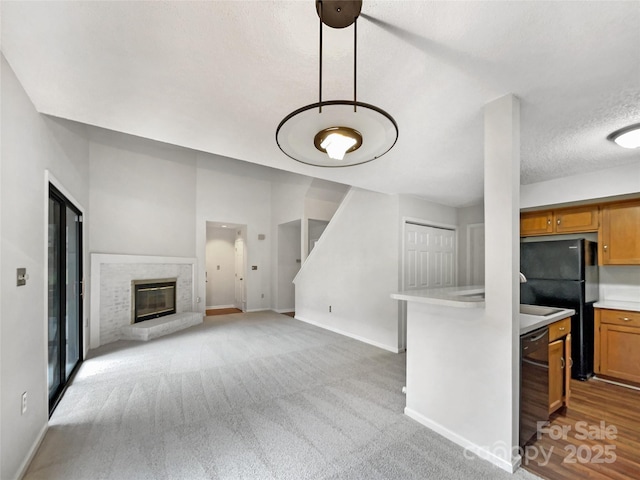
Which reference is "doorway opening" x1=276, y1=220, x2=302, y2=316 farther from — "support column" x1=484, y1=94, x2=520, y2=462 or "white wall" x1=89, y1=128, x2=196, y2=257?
"support column" x1=484, y1=94, x2=520, y2=462

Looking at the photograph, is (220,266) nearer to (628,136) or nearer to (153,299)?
(153,299)

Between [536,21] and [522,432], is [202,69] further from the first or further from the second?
[522,432]

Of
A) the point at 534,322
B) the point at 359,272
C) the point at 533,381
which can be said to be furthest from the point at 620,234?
the point at 359,272

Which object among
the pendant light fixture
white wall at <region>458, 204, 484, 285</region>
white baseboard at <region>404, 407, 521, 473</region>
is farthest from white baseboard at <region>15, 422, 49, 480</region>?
white wall at <region>458, 204, 484, 285</region>

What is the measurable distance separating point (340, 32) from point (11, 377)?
8.67 feet

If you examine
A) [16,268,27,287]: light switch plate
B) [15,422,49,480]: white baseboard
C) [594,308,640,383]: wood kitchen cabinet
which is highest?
[16,268,27,287]: light switch plate

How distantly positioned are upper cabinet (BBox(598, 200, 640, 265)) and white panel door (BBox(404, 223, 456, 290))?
2.02 metres

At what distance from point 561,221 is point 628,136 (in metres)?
1.70

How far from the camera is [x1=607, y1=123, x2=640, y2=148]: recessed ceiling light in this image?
225 centimetres

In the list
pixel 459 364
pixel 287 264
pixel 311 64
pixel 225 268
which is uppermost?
pixel 311 64

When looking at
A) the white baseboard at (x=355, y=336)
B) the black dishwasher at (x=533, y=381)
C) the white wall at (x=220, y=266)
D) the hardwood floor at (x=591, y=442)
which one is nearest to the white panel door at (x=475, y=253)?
the white baseboard at (x=355, y=336)

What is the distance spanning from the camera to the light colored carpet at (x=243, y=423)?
1.82m

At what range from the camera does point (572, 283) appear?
3.31 metres

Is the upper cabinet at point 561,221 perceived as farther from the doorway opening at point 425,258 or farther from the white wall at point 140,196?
the white wall at point 140,196
